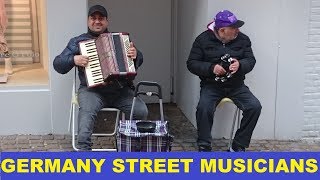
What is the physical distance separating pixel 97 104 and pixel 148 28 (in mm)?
1982

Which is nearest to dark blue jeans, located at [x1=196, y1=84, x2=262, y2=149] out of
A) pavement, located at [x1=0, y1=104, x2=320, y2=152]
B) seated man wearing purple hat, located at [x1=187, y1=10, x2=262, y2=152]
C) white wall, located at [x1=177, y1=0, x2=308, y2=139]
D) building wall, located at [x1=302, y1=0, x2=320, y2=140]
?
seated man wearing purple hat, located at [x1=187, y1=10, x2=262, y2=152]

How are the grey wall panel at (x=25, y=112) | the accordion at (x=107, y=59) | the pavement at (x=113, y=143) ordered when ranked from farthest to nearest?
the grey wall panel at (x=25, y=112)
the pavement at (x=113, y=143)
the accordion at (x=107, y=59)

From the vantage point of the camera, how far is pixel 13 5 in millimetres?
5832

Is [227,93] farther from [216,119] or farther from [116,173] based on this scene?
[116,173]

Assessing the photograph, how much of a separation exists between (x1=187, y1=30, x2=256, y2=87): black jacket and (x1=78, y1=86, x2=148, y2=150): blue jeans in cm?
61

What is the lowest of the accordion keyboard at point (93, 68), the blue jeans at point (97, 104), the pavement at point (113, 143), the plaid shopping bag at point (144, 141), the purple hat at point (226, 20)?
the pavement at point (113, 143)

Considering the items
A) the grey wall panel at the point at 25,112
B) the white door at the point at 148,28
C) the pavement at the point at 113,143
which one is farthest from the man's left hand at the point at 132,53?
the white door at the point at 148,28

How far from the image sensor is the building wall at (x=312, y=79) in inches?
214

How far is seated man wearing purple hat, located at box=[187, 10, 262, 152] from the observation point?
16.1ft

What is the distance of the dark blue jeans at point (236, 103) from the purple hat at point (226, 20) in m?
0.56

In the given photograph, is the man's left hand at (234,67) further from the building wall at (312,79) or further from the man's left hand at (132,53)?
the building wall at (312,79)

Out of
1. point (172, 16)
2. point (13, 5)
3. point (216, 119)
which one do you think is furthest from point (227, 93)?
point (13, 5)

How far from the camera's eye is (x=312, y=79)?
558 centimetres

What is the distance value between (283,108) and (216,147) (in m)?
0.82
